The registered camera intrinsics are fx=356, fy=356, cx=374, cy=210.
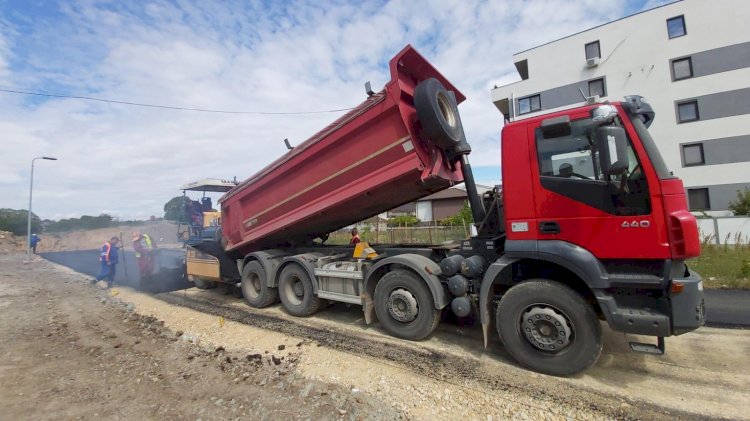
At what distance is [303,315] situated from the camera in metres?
6.11

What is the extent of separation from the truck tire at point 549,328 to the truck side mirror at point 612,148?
127 centimetres

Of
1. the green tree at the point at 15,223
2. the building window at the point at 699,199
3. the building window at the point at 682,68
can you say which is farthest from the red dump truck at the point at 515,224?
the green tree at the point at 15,223

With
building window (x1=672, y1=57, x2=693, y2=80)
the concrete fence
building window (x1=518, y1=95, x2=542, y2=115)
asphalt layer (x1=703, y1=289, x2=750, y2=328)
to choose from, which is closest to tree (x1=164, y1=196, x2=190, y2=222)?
asphalt layer (x1=703, y1=289, x2=750, y2=328)

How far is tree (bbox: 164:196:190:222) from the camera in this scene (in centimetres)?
1349

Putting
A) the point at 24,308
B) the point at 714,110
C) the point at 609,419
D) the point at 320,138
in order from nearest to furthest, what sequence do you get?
1. the point at 609,419
2. the point at 320,138
3. the point at 24,308
4. the point at 714,110

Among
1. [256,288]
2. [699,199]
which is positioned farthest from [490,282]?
[699,199]

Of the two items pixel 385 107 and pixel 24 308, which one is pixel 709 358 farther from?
pixel 24 308

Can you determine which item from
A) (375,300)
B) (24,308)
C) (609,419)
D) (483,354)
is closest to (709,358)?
(609,419)

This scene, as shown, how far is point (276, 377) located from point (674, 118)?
971 inches

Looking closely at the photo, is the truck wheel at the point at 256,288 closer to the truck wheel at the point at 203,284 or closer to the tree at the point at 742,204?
the truck wheel at the point at 203,284

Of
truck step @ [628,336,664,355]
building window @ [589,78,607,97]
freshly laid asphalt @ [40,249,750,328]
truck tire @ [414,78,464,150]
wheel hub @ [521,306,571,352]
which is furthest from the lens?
building window @ [589,78,607,97]

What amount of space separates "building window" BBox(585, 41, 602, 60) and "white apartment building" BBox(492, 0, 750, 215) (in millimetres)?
55

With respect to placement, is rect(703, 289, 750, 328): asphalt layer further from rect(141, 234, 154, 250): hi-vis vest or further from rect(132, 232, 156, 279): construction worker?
rect(141, 234, 154, 250): hi-vis vest

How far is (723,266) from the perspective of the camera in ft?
28.4
